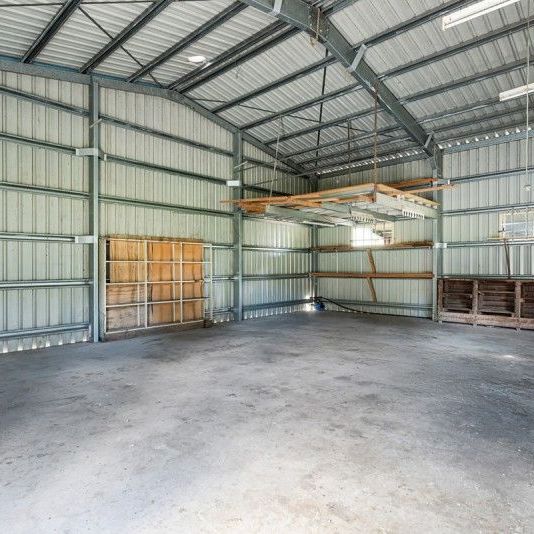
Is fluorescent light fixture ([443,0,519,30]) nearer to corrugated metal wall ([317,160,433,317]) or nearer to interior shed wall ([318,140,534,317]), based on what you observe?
interior shed wall ([318,140,534,317])

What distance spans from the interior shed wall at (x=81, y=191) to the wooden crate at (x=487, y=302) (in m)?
7.61

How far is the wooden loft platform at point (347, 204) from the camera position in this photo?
9992 mm

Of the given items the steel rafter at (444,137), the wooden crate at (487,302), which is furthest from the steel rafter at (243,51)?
the wooden crate at (487,302)

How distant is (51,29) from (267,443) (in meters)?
10.1

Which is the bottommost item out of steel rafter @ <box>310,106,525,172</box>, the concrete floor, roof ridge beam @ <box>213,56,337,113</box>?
the concrete floor

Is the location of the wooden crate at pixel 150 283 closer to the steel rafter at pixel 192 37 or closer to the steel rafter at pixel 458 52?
the steel rafter at pixel 192 37

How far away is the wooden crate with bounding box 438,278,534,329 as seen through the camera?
12.7m

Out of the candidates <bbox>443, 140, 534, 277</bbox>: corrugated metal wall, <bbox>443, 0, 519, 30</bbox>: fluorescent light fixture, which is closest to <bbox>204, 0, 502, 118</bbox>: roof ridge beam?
<bbox>443, 0, 519, 30</bbox>: fluorescent light fixture

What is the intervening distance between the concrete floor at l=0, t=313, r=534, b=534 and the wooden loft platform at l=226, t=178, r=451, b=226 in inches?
164

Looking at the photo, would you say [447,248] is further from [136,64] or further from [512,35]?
[136,64]

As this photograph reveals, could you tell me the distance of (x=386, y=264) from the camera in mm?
16750

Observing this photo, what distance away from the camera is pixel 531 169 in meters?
12.9

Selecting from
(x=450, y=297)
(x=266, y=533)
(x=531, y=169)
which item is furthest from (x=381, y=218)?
(x=266, y=533)

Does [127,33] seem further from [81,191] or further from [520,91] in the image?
[520,91]
